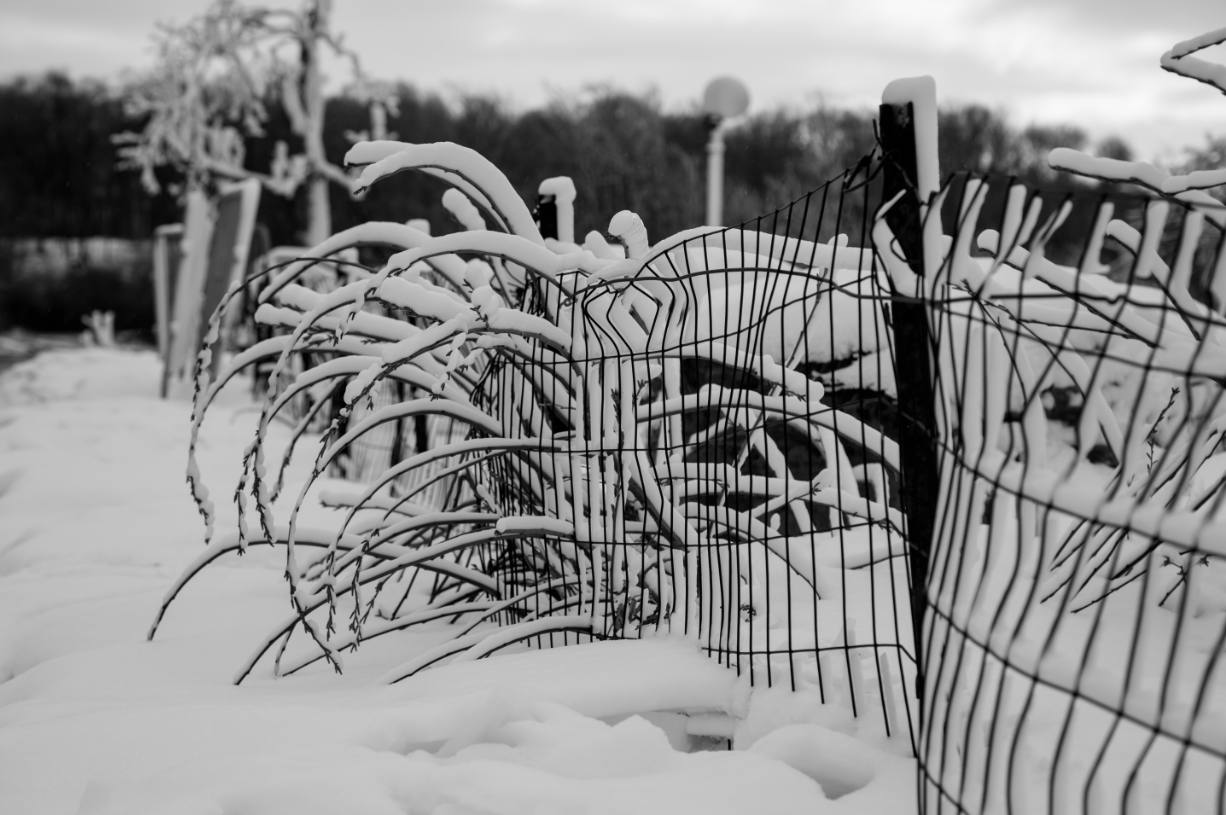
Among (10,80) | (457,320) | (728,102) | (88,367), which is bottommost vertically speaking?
(88,367)

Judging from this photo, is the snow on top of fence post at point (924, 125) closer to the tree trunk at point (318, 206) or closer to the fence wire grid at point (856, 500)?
the fence wire grid at point (856, 500)

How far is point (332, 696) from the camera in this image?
1836 millimetres

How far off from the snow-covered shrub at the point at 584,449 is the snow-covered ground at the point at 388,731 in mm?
126

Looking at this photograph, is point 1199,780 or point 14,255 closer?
point 1199,780

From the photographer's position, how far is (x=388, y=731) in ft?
4.94

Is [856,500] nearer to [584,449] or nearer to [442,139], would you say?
[584,449]

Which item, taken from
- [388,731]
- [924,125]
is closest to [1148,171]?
[924,125]

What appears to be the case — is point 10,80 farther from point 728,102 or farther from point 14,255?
point 728,102

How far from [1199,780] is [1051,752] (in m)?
0.19

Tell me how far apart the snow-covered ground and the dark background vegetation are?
16.8 m

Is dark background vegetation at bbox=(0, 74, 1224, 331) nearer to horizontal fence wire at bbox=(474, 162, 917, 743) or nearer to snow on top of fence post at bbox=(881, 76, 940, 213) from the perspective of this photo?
horizontal fence wire at bbox=(474, 162, 917, 743)

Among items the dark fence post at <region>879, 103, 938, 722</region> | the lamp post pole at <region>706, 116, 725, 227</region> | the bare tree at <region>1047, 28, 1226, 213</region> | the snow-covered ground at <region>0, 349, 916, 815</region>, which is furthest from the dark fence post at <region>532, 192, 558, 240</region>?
the lamp post pole at <region>706, 116, 725, 227</region>

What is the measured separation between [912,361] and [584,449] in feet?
2.51

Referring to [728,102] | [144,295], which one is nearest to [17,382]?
[728,102]
